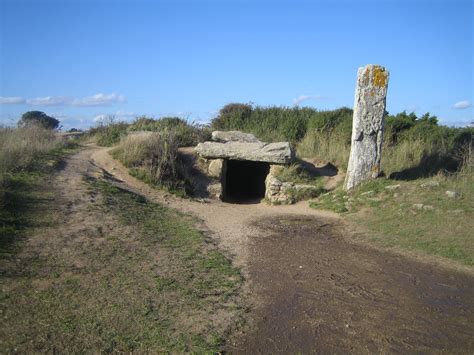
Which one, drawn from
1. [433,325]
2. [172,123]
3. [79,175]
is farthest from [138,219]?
[172,123]

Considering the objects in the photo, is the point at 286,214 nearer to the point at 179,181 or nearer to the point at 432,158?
the point at 179,181

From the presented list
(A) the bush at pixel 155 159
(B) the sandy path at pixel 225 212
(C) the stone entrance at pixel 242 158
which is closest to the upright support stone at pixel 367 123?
(B) the sandy path at pixel 225 212

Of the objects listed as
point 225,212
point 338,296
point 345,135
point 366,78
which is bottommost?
point 338,296

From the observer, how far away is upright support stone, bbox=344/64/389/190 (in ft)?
33.0

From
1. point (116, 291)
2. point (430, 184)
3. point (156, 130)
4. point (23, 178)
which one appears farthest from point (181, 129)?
point (116, 291)

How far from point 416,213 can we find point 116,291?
606 centimetres

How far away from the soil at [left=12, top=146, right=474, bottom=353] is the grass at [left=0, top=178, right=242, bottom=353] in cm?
38

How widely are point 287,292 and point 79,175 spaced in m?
6.46

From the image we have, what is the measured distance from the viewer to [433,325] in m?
4.48

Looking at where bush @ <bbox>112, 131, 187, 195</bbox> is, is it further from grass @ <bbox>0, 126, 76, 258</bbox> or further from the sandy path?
grass @ <bbox>0, 126, 76, 258</bbox>

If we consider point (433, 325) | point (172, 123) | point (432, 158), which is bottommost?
point (433, 325)

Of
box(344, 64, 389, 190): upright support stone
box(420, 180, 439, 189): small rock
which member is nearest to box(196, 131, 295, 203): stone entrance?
box(344, 64, 389, 190): upright support stone

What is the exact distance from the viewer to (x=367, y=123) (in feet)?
33.5

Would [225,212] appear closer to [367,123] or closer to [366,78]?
[367,123]
